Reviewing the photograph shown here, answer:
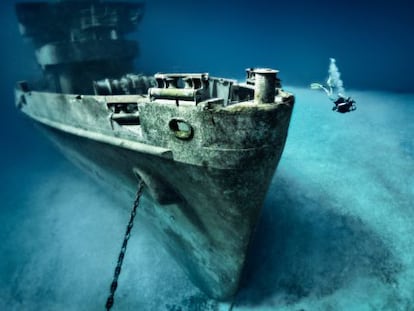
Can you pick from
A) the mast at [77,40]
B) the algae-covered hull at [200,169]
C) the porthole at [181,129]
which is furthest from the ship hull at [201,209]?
the mast at [77,40]

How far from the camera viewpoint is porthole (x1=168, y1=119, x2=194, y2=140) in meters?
2.52

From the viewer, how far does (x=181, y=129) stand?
8.62 ft

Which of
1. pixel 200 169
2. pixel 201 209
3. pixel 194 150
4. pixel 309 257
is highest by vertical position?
pixel 194 150

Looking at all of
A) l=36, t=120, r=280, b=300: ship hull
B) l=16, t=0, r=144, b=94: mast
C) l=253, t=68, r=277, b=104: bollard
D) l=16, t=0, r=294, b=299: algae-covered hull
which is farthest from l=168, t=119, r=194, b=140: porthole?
l=16, t=0, r=144, b=94: mast

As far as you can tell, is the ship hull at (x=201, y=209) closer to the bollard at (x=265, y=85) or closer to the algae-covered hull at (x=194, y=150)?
the algae-covered hull at (x=194, y=150)

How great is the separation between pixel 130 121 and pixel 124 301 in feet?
11.0

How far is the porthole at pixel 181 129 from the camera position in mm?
2518

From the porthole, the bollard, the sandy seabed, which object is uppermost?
the bollard

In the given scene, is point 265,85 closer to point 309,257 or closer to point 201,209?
point 201,209

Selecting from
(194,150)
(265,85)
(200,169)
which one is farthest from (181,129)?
(265,85)

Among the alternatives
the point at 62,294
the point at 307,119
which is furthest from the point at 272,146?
the point at 307,119

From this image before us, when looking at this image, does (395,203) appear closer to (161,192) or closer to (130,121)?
(161,192)

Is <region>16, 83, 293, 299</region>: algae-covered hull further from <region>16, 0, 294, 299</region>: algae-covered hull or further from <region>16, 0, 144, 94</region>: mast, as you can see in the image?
<region>16, 0, 144, 94</region>: mast

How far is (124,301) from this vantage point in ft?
15.0
